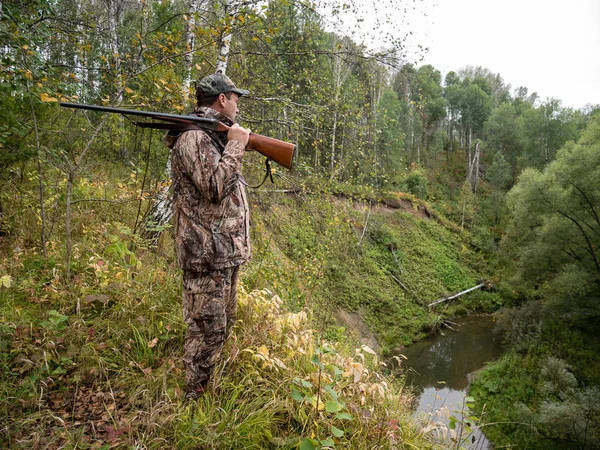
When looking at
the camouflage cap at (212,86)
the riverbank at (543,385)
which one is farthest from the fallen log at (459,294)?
the camouflage cap at (212,86)

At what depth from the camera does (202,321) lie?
2.48m

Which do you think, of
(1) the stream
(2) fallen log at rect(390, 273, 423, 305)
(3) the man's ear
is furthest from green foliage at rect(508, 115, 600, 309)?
(3) the man's ear

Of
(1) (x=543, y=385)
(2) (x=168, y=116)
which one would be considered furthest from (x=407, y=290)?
(2) (x=168, y=116)

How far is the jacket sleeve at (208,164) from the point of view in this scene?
2.28m

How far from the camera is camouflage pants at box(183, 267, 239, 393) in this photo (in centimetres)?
246

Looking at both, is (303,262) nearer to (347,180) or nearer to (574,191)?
(347,180)

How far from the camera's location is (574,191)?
1698 cm

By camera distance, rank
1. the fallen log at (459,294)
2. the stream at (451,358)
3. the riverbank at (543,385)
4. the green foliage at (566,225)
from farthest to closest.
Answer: the fallen log at (459,294) < the green foliage at (566,225) < the stream at (451,358) < the riverbank at (543,385)

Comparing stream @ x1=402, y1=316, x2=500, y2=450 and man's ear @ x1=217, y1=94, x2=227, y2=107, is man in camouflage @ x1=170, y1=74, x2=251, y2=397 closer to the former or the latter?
man's ear @ x1=217, y1=94, x2=227, y2=107

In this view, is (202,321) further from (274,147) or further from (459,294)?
A: (459,294)

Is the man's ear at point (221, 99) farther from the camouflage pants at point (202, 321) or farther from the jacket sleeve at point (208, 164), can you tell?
the camouflage pants at point (202, 321)

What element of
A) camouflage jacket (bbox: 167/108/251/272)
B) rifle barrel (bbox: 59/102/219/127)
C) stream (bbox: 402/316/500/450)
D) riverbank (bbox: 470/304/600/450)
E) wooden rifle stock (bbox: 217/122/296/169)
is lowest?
stream (bbox: 402/316/500/450)

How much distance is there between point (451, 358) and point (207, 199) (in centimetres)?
1527

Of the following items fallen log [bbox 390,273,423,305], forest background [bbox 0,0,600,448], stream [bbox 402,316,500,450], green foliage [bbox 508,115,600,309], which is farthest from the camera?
fallen log [bbox 390,273,423,305]
